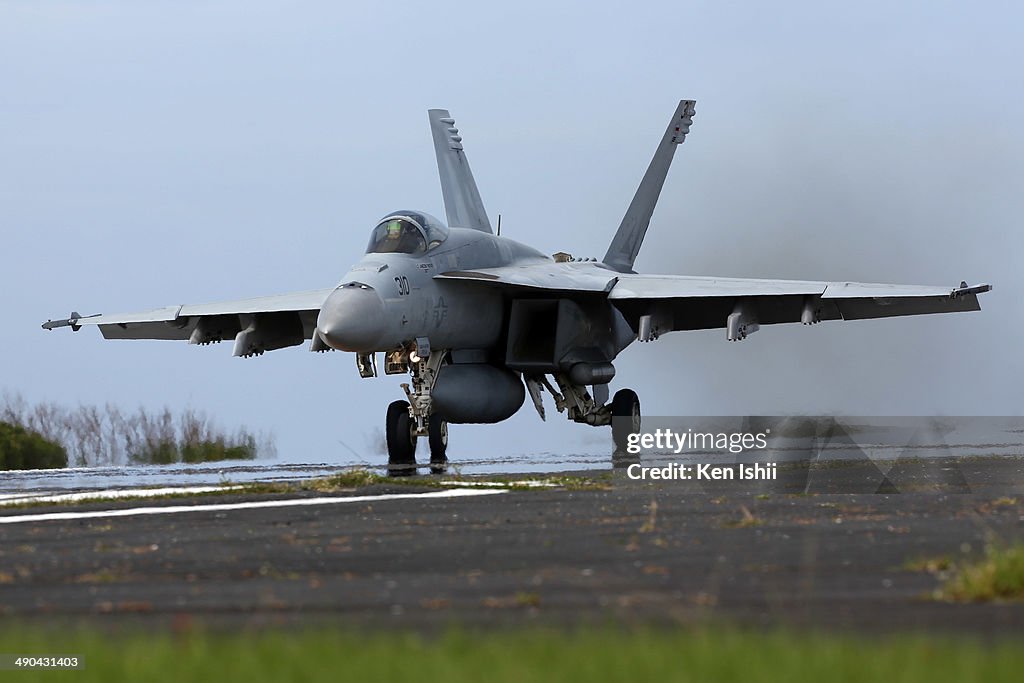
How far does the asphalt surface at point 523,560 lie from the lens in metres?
6.64

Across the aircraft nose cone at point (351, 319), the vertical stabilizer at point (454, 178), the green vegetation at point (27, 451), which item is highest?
the vertical stabilizer at point (454, 178)

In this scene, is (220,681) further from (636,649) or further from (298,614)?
(298,614)

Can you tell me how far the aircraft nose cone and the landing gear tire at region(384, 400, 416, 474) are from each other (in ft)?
7.64

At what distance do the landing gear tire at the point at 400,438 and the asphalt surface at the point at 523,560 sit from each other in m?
9.22

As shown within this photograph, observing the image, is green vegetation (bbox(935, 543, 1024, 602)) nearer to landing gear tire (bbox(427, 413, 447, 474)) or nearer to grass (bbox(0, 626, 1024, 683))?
grass (bbox(0, 626, 1024, 683))

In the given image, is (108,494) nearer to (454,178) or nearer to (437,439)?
(437,439)

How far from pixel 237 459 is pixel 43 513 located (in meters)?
16.4

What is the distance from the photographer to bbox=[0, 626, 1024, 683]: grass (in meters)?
4.54

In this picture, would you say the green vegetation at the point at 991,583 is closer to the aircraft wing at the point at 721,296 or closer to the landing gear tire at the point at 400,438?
the landing gear tire at the point at 400,438

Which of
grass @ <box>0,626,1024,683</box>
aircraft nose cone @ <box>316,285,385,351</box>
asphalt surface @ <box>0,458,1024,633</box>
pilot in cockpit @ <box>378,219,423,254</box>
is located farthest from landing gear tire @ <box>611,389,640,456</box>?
grass @ <box>0,626,1024,683</box>

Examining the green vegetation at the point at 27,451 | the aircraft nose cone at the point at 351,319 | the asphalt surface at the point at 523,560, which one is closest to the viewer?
the asphalt surface at the point at 523,560

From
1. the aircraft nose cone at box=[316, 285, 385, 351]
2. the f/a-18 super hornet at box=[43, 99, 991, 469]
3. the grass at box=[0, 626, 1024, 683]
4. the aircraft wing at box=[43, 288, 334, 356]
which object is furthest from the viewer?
the aircraft wing at box=[43, 288, 334, 356]

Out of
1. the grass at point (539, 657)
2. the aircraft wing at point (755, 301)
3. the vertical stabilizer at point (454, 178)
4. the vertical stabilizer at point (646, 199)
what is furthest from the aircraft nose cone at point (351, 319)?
the grass at point (539, 657)

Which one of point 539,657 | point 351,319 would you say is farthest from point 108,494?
point 539,657
